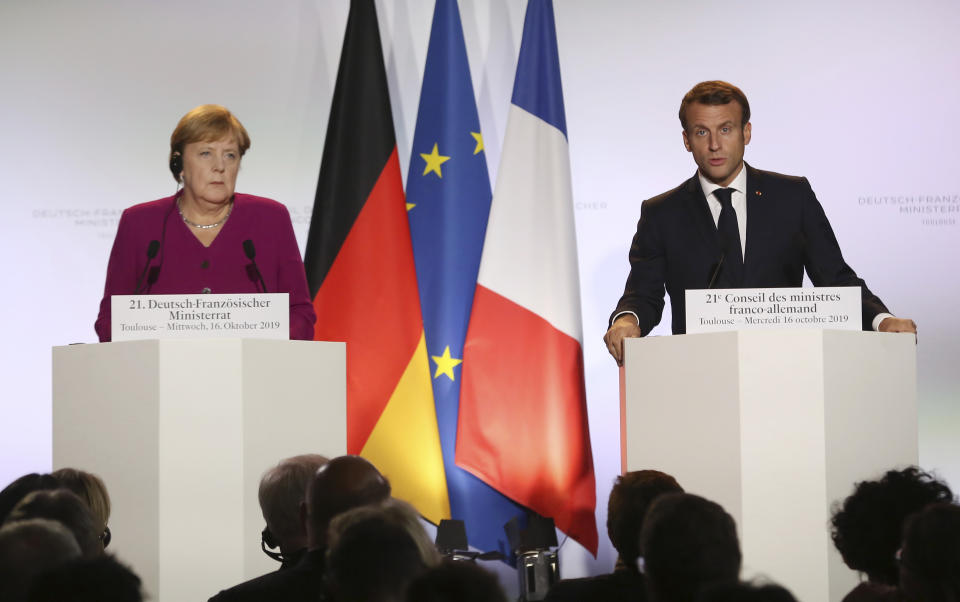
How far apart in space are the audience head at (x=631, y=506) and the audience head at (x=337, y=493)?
1.72 feet

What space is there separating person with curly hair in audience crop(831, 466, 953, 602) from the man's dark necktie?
5.06ft

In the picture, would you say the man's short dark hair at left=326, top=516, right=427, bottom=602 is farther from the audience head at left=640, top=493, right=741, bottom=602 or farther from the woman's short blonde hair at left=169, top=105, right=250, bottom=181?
the woman's short blonde hair at left=169, top=105, right=250, bottom=181

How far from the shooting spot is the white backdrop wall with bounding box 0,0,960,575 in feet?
18.0

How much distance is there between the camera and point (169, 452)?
2.97 metres

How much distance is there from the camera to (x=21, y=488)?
260 cm

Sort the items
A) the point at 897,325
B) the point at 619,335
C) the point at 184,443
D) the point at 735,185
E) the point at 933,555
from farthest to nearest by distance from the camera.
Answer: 1. the point at 735,185
2. the point at 619,335
3. the point at 897,325
4. the point at 184,443
5. the point at 933,555

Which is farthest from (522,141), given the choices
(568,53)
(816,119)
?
(816,119)

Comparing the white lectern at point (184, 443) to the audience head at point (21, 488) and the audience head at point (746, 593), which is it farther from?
the audience head at point (746, 593)

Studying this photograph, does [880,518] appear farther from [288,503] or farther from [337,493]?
[288,503]

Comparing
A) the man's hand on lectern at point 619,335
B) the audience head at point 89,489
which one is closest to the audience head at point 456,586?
the audience head at point 89,489

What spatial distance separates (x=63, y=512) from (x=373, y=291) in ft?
9.53

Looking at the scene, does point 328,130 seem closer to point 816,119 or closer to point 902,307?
point 816,119

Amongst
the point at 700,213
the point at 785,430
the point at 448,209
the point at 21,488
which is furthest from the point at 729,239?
the point at 21,488

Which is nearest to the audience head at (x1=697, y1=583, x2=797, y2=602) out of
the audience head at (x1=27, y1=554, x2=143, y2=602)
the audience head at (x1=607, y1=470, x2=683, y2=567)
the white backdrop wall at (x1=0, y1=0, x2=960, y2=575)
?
the audience head at (x1=27, y1=554, x2=143, y2=602)
